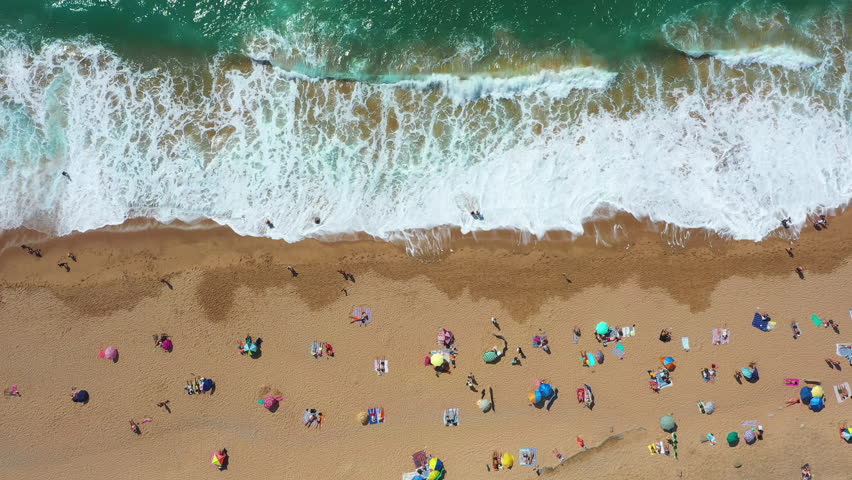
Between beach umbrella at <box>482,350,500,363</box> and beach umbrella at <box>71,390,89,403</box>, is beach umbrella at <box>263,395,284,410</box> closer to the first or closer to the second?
beach umbrella at <box>71,390,89,403</box>

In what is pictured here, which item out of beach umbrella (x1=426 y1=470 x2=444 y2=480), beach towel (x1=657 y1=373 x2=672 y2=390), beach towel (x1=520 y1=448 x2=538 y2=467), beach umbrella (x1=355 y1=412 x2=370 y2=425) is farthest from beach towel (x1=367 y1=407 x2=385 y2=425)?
beach towel (x1=657 y1=373 x2=672 y2=390)

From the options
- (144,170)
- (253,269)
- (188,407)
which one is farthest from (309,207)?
(188,407)

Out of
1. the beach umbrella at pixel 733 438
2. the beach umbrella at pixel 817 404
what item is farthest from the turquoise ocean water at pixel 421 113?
the beach umbrella at pixel 733 438

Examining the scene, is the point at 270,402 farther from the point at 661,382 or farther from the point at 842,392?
the point at 842,392

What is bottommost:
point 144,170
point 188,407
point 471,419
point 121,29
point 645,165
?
point 471,419

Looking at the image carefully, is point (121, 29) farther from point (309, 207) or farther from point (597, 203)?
point (597, 203)
